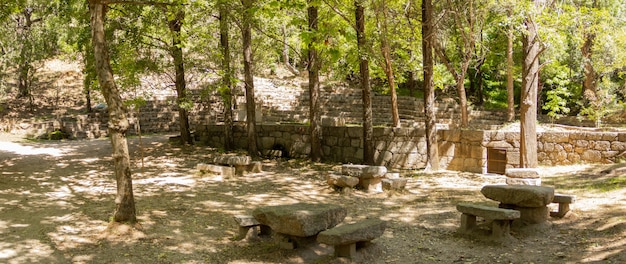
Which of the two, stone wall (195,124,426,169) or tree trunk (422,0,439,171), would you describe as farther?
stone wall (195,124,426,169)

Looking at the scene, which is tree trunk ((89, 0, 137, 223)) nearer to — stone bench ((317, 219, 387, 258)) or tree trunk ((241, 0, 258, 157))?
stone bench ((317, 219, 387, 258))

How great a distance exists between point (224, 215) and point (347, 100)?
17.2 metres

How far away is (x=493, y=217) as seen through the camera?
6859mm

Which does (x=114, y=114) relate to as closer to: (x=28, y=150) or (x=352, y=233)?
(x=352, y=233)

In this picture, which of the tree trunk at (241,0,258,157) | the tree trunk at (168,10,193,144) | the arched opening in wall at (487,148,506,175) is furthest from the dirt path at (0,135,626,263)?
the tree trunk at (168,10,193,144)

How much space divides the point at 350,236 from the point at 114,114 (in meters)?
3.92

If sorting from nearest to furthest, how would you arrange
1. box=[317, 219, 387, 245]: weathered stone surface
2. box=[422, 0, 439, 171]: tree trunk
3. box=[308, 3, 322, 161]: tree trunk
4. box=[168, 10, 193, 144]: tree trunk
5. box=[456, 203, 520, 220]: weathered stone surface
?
box=[317, 219, 387, 245]: weathered stone surface < box=[456, 203, 520, 220]: weathered stone surface < box=[422, 0, 439, 171]: tree trunk < box=[308, 3, 322, 161]: tree trunk < box=[168, 10, 193, 144]: tree trunk

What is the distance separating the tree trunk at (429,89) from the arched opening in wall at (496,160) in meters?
1.43

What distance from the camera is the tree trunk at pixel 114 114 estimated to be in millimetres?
7312

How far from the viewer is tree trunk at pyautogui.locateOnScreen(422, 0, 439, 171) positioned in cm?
1266

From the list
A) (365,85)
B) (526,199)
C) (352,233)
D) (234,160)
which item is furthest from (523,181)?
(234,160)

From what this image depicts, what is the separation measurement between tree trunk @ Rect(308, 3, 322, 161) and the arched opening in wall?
4855mm

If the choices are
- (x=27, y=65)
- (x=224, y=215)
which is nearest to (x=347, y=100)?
A: (x=27, y=65)

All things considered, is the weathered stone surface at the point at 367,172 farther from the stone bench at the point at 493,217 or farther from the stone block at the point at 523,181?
the stone bench at the point at 493,217
